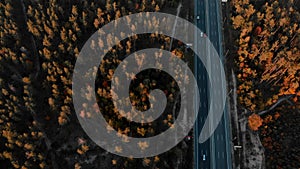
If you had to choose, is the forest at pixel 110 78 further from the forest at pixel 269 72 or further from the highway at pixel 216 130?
the highway at pixel 216 130

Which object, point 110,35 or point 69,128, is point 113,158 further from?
point 110,35

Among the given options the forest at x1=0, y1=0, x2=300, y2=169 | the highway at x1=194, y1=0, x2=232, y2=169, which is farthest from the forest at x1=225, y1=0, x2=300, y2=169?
the highway at x1=194, y1=0, x2=232, y2=169

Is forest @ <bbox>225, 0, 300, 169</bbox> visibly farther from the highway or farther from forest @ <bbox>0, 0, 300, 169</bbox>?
the highway

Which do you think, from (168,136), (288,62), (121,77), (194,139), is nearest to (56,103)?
(121,77)

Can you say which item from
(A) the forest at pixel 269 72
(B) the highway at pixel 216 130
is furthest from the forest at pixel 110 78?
(B) the highway at pixel 216 130

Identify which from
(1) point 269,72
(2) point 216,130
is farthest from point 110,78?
(1) point 269,72

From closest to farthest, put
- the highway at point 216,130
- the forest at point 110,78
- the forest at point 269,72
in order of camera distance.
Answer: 1. the forest at point 110,78
2. the highway at point 216,130
3. the forest at point 269,72

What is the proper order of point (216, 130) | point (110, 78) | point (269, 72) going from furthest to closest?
point (269, 72)
point (216, 130)
point (110, 78)

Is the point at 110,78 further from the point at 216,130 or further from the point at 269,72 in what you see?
the point at 269,72
